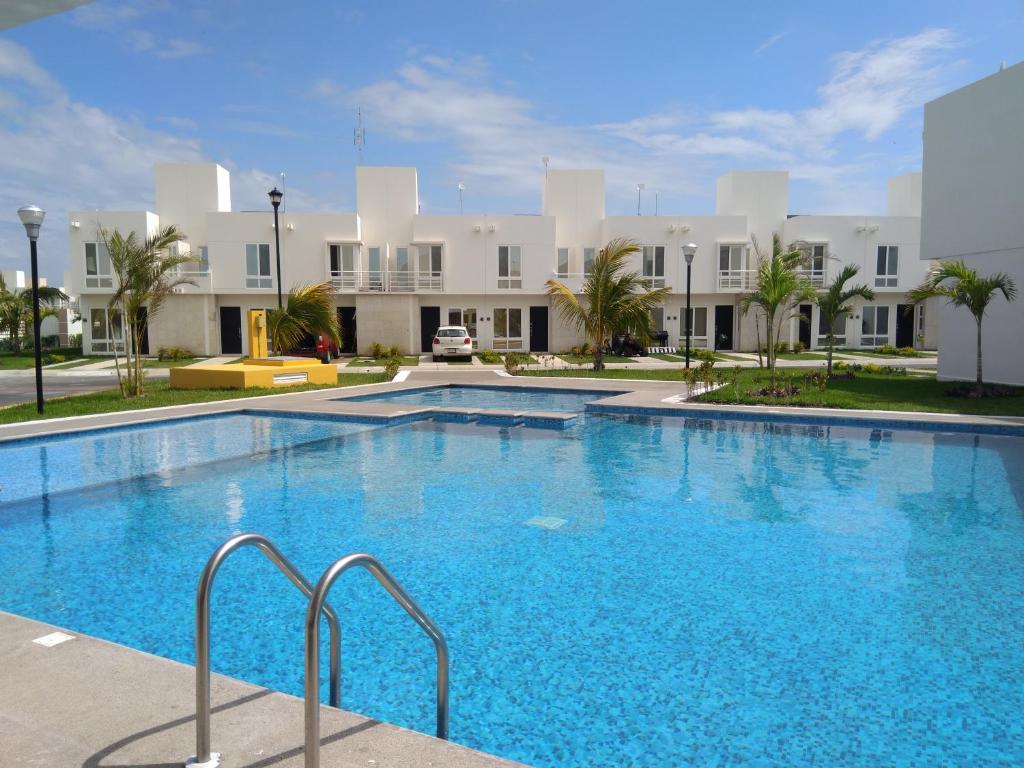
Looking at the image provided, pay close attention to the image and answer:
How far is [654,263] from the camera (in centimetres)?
3584

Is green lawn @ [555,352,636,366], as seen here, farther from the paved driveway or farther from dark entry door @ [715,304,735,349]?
the paved driveway

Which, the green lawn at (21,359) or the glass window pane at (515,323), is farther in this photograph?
the glass window pane at (515,323)

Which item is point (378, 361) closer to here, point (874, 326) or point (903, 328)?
point (874, 326)

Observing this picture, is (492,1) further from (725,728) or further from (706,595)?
(725,728)

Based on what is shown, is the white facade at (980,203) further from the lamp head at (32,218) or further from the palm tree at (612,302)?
the lamp head at (32,218)

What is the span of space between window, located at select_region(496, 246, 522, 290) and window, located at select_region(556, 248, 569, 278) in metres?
2.75

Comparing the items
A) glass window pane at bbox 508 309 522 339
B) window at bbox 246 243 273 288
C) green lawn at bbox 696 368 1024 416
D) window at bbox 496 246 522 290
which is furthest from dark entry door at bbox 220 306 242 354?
green lawn at bbox 696 368 1024 416

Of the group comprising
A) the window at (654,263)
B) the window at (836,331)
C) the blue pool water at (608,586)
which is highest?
the window at (654,263)

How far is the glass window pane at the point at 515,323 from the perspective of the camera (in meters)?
36.1

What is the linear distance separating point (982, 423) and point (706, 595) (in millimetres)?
9840

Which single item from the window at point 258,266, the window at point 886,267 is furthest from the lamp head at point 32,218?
the window at point 886,267

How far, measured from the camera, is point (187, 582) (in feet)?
20.1

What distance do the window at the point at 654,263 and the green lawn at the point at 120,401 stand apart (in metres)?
19.9

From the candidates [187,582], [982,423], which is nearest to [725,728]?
[187,582]
